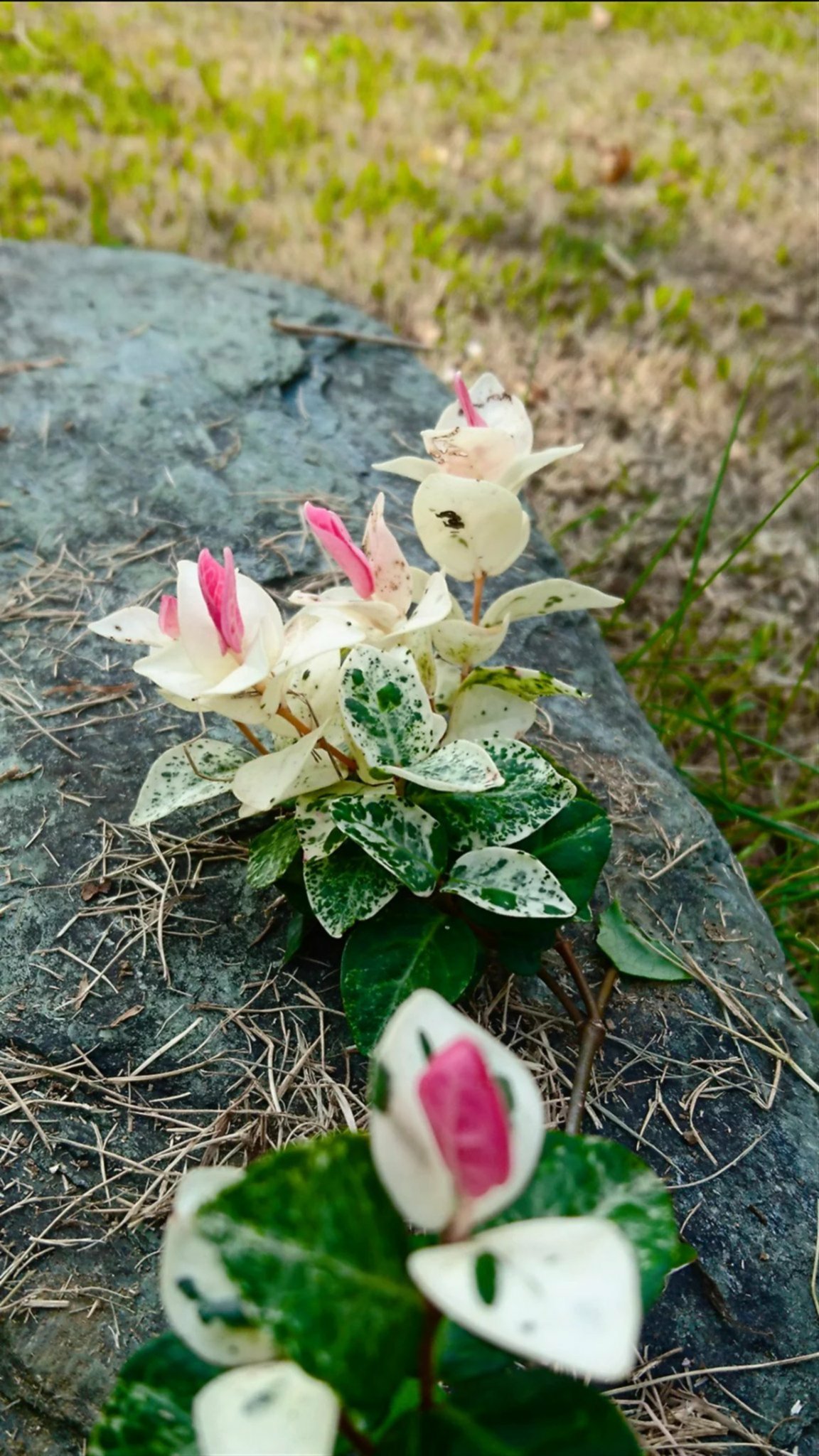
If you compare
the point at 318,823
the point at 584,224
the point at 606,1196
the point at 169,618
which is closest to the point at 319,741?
the point at 318,823

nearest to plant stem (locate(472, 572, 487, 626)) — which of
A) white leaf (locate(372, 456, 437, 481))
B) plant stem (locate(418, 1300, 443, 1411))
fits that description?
white leaf (locate(372, 456, 437, 481))

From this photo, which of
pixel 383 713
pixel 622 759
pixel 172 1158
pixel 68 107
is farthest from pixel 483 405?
pixel 68 107

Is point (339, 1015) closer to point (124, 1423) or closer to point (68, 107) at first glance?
point (124, 1423)

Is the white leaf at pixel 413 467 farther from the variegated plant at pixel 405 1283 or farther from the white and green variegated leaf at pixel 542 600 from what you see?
the variegated plant at pixel 405 1283

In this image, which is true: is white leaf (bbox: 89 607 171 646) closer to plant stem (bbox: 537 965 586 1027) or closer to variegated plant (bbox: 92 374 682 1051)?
variegated plant (bbox: 92 374 682 1051)

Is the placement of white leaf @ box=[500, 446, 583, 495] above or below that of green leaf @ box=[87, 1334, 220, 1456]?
above

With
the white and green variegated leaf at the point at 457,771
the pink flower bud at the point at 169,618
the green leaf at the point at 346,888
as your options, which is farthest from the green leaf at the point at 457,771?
the pink flower bud at the point at 169,618

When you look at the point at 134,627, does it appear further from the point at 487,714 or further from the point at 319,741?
the point at 487,714
